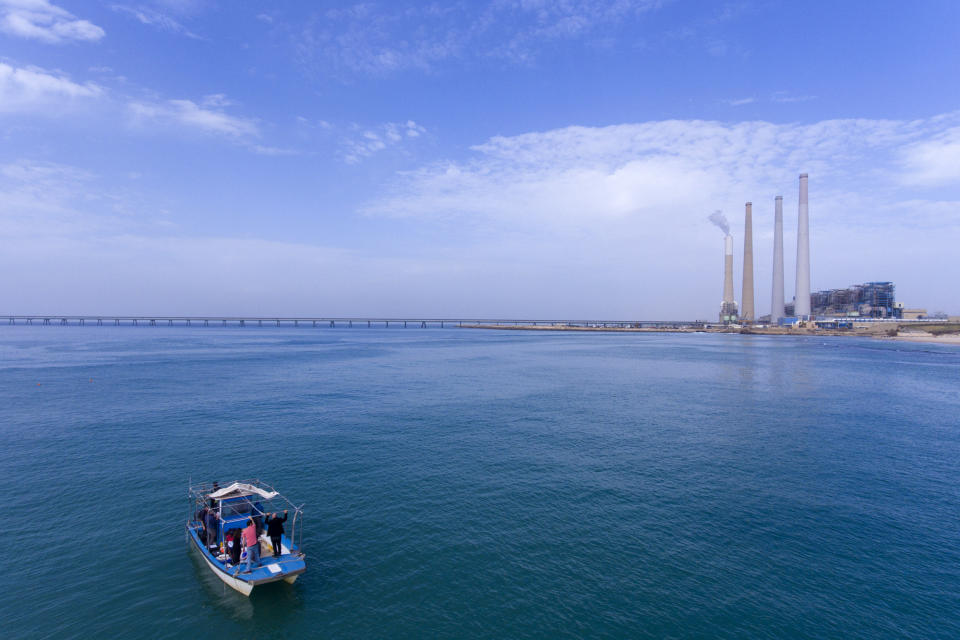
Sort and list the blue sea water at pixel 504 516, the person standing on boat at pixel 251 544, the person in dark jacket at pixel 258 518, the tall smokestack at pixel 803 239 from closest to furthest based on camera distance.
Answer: the blue sea water at pixel 504 516 → the person standing on boat at pixel 251 544 → the person in dark jacket at pixel 258 518 → the tall smokestack at pixel 803 239

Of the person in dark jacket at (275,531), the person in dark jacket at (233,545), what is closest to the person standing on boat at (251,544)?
the person in dark jacket at (233,545)

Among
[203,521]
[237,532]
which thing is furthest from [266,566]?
[203,521]

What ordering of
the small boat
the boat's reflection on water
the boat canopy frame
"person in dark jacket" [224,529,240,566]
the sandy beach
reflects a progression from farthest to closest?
1. the sandy beach
2. the boat canopy frame
3. "person in dark jacket" [224,529,240,566]
4. the small boat
5. the boat's reflection on water

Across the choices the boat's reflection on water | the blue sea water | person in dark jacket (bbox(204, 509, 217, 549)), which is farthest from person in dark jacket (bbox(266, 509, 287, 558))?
person in dark jacket (bbox(204, 509, 217, 549))

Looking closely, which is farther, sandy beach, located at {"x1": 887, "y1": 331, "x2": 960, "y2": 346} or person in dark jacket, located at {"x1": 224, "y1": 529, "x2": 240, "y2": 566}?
sandy beach, located at {"x1": 887, "y1": 331, "x2": 960, "y2": 346}

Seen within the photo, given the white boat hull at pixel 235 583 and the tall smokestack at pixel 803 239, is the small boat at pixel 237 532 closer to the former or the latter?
the white boat hull at pixel 235 583

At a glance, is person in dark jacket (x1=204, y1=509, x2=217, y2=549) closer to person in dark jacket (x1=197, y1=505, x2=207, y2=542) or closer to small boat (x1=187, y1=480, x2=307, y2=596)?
small boat (x1=187, y1=480, x2=307, y2=596)
